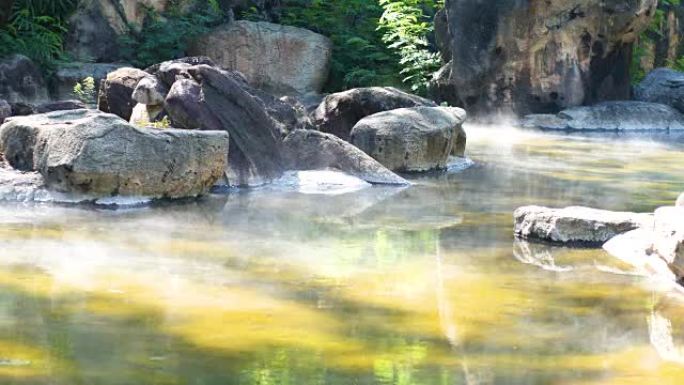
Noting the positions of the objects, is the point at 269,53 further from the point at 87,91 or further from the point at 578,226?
the point at 578,226

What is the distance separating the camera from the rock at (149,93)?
1182 cm

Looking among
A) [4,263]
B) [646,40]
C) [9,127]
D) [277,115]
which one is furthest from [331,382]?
[646,40]

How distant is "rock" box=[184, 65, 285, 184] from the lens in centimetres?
1108

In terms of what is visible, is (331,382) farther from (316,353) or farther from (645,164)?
(645,164)

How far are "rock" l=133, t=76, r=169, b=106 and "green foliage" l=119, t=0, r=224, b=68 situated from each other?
9382mm

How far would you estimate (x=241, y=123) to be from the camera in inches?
448

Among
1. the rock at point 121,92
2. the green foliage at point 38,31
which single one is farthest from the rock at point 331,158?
the green foliage at point 38,31

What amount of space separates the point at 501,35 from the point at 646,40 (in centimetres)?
616

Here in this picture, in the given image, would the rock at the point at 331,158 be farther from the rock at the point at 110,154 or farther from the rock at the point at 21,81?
the rock at the point at 21,81

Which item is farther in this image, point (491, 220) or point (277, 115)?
point (277, 115)

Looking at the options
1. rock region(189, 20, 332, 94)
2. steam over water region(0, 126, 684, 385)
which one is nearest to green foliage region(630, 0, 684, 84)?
rock region(189, 20, 332, 94)

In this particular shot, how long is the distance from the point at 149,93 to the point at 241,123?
1.16m

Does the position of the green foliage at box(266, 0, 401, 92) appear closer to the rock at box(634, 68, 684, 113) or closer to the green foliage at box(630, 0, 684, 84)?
the rock at box(634, 68, 684, 113)

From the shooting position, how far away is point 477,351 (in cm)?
525
